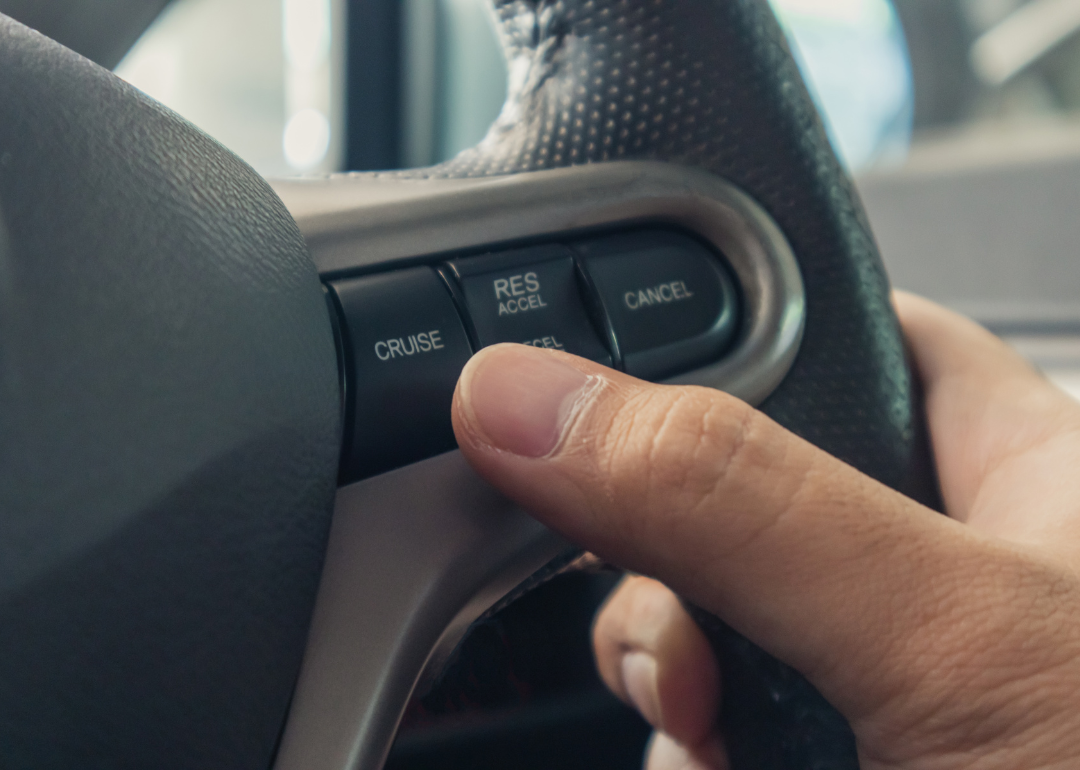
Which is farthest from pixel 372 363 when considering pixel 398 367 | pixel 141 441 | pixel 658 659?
pixel 658 659

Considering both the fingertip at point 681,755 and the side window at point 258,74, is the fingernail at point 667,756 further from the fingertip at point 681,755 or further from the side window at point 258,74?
the side window at point 258,74

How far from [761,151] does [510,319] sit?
183mm

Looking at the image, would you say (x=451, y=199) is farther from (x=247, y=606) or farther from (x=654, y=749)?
(x=654, y=749)

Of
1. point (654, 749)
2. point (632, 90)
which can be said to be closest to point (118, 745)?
point (632, 90)

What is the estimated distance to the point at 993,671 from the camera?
1.10 ft

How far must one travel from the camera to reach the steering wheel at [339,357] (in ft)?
0.80

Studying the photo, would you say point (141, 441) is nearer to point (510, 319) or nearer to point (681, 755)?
point (510, 319)

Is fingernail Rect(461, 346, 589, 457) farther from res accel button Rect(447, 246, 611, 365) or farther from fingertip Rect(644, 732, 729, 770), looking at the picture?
fingertip Rect(644, 732, 729, 770)

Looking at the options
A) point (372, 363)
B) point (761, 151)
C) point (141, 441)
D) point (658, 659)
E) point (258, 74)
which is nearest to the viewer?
point (141, 441)

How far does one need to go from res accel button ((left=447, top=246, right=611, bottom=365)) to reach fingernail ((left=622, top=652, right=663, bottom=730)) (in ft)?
1.03

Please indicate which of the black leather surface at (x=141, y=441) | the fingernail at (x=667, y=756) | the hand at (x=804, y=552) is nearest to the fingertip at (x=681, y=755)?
the fingernail at (x=667, y=756)

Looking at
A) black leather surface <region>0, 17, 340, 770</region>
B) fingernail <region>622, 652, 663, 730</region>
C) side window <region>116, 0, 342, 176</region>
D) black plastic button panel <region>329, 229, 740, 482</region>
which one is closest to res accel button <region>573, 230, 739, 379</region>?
black plastic button panel <region>329, 229, 740, 482</region>

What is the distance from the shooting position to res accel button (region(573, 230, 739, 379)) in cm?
42

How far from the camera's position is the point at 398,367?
1.17ft
